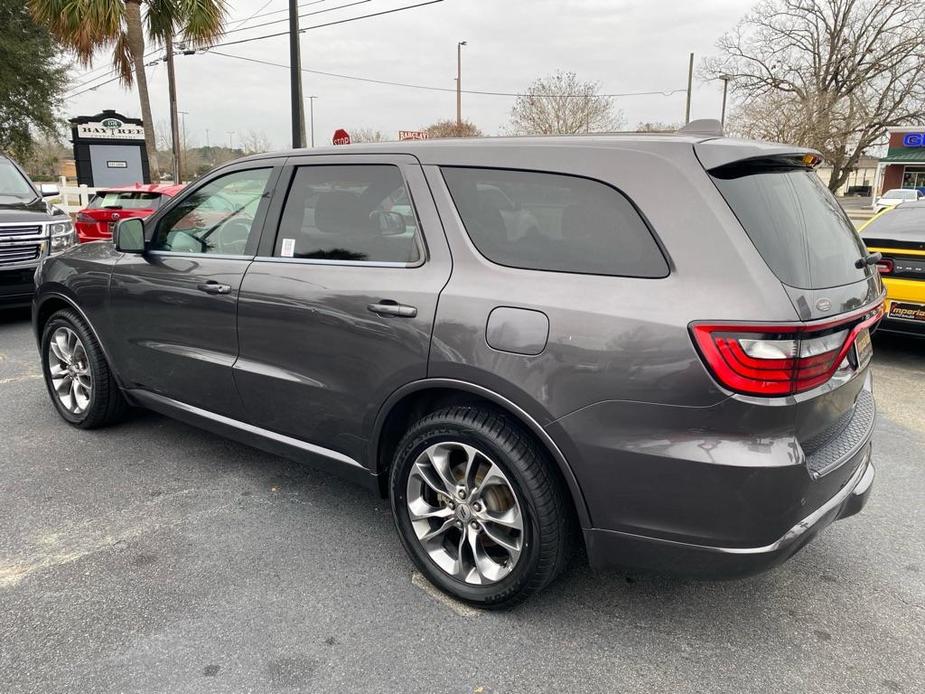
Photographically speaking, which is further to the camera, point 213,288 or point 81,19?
point 81,19

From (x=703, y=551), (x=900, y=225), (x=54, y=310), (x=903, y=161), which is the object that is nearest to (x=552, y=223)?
(x=703, y=551)

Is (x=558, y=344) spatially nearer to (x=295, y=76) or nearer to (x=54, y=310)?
(x=54, y=310)

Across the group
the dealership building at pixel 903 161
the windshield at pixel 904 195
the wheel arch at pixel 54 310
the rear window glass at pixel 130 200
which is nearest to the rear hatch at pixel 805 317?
the wheel arch at pixel 54 310

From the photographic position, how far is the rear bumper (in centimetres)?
211

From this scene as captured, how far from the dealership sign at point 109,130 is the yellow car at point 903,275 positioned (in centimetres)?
2251

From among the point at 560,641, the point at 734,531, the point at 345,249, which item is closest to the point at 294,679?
the point at 560,641

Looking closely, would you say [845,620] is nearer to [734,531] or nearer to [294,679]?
[734,531]

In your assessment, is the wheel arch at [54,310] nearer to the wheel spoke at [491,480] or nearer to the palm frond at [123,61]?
the wheel spoke at [491,480]

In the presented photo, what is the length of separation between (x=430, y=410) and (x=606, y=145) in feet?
3.93

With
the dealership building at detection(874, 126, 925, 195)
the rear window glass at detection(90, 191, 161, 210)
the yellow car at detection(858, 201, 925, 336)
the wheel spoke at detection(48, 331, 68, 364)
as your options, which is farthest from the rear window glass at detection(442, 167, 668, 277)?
the dealership building at detection(874, 126, 925, 195)

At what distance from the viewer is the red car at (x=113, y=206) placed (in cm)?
1030

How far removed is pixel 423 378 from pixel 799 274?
1318 millimetres

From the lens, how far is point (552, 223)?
2.38 meters

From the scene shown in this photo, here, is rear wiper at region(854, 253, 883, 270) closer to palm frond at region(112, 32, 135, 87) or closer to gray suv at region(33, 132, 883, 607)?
gray suv at region(33, 132, 883, 607)
